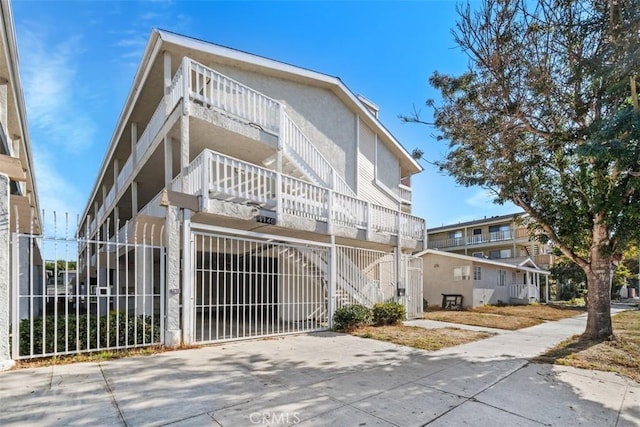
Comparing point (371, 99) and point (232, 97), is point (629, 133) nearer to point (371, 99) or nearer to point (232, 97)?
point (232, 97)

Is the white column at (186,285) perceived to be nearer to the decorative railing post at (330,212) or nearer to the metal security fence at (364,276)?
the decorative railing post at (330,212)

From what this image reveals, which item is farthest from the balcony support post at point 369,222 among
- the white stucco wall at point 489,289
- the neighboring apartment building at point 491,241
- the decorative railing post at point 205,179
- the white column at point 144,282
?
the neighboring apartment building at point 491,241

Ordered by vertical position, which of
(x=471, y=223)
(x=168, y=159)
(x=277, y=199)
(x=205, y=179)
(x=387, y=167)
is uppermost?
(x=387, y=167)

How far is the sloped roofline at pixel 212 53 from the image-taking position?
10461 millimetres

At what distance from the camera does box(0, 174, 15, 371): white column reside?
18.7ft

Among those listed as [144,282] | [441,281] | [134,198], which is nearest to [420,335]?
[144,282]

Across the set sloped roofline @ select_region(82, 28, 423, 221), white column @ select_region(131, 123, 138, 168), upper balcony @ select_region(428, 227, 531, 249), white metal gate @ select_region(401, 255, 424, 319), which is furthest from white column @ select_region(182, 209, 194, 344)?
upper balcony @ select_region(428, 227, 531, 249)

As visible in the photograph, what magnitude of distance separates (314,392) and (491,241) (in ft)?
116

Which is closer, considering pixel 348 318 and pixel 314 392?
pixel 314 392

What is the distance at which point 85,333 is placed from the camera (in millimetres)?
6836

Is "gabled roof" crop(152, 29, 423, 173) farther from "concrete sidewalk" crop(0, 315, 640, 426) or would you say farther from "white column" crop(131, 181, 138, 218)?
"concrete sidewalk" crop(0, 315, 640, 426)

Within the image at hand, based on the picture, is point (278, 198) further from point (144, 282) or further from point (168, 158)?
point (144, 282)

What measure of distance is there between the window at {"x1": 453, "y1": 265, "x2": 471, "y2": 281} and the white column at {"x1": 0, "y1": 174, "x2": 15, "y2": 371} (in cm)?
2053

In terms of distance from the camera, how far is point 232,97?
10242 millimetres
